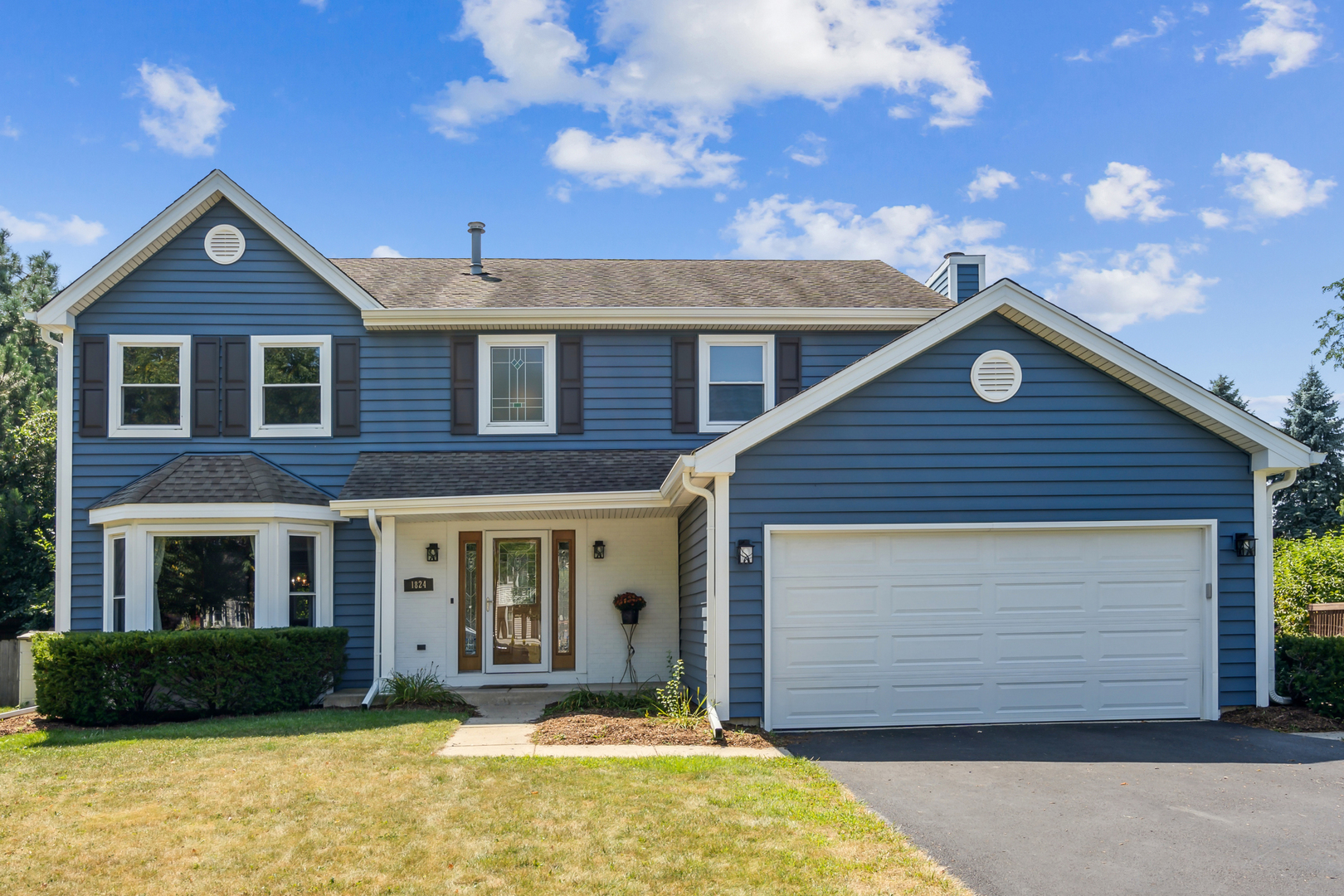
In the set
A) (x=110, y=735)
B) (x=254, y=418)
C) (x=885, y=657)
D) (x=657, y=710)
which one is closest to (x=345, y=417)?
(x=254, y=418)

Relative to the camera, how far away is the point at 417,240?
1636 cm

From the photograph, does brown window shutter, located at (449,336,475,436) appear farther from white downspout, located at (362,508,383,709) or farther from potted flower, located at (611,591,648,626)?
potted flower, located at (611,591,648,626)

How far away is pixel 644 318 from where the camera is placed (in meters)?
12.5

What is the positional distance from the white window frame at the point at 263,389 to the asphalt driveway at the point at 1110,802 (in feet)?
24.9

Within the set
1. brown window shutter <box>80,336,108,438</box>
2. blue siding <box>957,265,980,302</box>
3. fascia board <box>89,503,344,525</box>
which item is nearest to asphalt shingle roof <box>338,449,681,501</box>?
fascia board <box>89,503,344,525</box>

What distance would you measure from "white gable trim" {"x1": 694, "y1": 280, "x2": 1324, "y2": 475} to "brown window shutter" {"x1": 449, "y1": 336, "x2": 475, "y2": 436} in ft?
17.2

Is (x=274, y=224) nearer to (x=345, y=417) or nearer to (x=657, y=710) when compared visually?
(x=345, y=417)

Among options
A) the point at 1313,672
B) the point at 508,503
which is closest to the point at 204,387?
the point at 508,503

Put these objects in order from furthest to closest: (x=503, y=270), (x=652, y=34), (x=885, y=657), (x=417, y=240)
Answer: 1. (x=417, y=240)
2. (x=503, y=270)
3. (x=652, y=34)
4. (x=885, y=657)

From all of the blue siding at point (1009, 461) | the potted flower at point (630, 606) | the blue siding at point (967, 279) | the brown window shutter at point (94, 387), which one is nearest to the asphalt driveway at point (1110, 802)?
the blue siding at point (1009, 461)

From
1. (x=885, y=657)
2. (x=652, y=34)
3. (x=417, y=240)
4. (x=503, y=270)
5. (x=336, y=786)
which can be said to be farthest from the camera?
(x=417, y=240)

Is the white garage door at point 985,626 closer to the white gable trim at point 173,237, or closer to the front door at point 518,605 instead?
the front door at point 518,605

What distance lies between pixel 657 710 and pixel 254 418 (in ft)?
21.9

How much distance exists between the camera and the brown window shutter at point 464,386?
12695 mm
